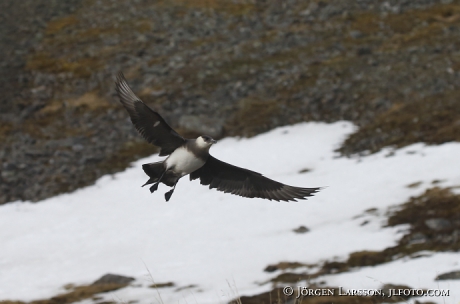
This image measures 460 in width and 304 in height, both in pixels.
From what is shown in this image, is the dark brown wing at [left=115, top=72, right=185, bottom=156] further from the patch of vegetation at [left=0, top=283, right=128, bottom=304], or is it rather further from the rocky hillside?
the rocky hillside

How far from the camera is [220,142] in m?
24.3

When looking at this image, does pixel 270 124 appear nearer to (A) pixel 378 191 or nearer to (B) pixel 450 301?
(A) pixel 378 191

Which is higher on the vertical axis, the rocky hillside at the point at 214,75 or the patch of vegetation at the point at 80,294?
the rocky hillside at the point at 214,75

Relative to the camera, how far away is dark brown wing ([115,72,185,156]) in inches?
388

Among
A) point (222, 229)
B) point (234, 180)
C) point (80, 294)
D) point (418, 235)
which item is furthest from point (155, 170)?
point (222, 229)

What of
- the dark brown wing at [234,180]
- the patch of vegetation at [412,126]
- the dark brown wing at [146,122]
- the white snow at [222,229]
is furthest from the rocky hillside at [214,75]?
the dark brown wing at [146,122]

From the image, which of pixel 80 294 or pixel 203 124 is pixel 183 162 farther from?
pixel 203 124

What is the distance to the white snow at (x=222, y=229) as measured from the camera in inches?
587

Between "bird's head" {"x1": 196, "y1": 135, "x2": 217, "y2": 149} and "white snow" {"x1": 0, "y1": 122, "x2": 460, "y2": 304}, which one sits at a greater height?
"white snow" {"x1": 0, "y1": 122, "x2": 460, "y2": 304}

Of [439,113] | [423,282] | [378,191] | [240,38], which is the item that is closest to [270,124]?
[439,113]

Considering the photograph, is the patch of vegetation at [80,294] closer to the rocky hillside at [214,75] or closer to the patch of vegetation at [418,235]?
the patch of vegetation at [418,235]

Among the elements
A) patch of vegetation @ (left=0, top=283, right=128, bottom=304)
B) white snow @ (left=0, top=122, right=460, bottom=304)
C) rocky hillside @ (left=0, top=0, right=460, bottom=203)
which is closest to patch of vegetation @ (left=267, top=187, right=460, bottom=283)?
white snow @ (left=0, top=122, right=460, bottom=304)

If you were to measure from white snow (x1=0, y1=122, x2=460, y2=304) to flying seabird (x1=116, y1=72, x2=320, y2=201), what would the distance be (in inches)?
131

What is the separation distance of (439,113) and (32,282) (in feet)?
45.7
